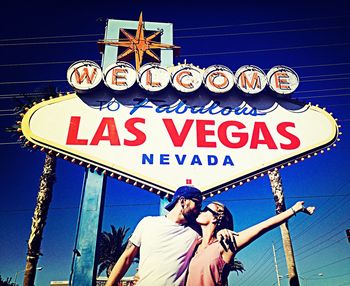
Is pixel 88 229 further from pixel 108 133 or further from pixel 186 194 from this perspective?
pixel 108 133

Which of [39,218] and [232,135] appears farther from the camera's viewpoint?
[39,218]

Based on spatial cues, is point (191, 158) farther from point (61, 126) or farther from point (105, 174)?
point (61, 126)

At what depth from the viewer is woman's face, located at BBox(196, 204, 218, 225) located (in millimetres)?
6969

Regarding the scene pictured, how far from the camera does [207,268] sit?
20.7 feet

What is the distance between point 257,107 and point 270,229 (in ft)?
14.4

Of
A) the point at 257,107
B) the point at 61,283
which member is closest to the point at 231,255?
the point at 257,107

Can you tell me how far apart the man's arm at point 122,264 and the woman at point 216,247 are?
1274 mm

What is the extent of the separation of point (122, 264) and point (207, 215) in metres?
2.13

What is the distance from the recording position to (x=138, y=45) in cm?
1244

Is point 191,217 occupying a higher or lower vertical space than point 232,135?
lower

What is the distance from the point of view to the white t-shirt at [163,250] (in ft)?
20.8

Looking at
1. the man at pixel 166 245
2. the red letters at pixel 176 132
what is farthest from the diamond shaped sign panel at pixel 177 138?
the man at pixel 166 245

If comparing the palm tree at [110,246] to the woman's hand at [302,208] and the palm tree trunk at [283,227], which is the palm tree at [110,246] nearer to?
the palm tree trunk at [283,227]

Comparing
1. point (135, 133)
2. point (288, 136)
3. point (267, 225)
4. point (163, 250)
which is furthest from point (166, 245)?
point (288, 136)
